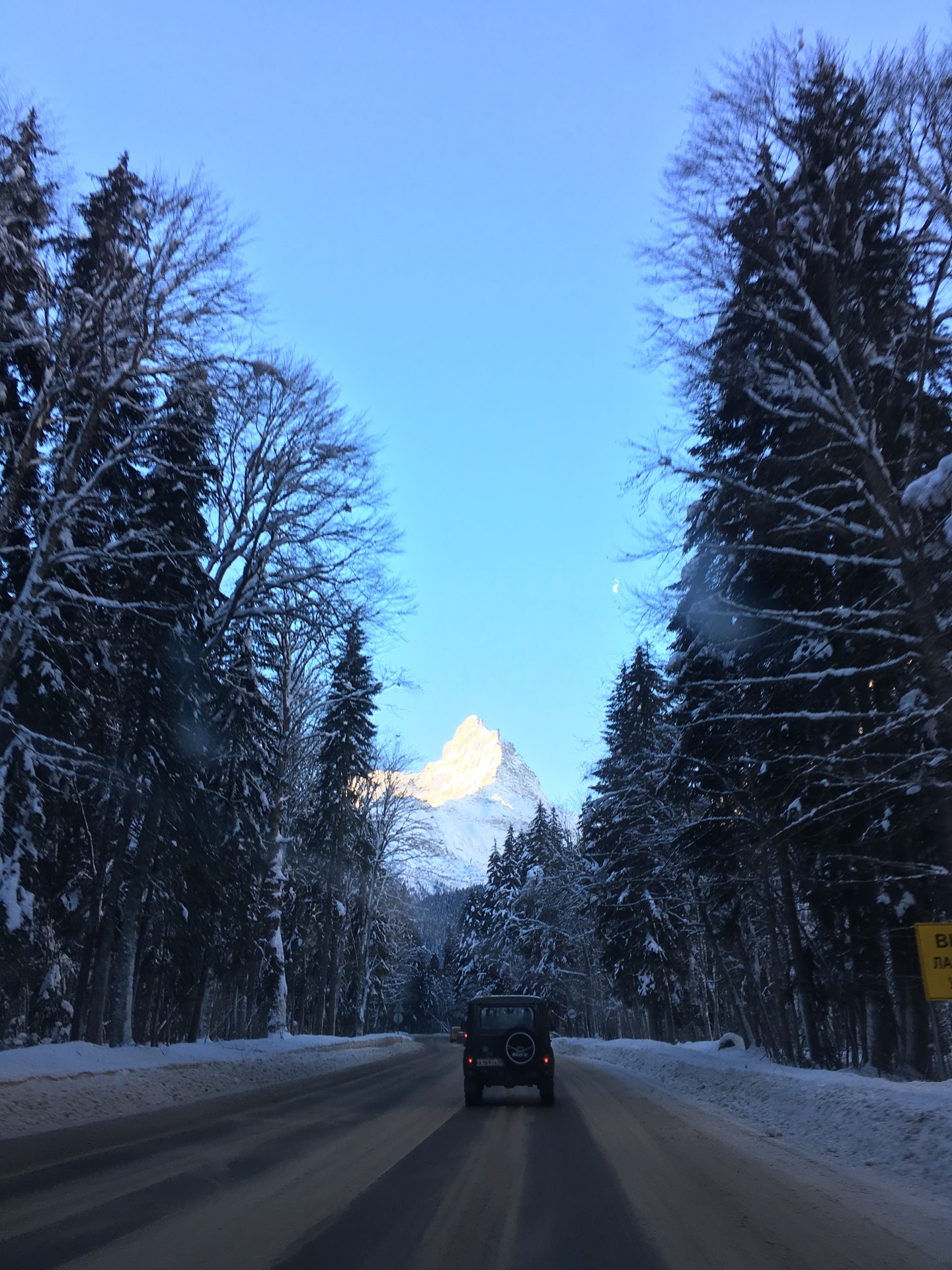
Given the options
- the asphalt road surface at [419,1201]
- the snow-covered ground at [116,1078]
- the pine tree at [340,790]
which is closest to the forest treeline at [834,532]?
the asphalt road surface at [419,1201]

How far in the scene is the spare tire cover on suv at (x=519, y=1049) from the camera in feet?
50.9

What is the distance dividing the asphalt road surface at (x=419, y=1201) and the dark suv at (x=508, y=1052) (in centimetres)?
369

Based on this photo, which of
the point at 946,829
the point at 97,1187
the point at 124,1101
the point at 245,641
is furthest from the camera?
the point at 245,641

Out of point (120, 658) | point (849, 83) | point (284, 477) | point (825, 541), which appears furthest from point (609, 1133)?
point (849, 83)

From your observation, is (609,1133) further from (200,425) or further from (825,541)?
(200,425)

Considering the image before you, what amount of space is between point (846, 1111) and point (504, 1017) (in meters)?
7.27

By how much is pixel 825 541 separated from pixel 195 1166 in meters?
12.6

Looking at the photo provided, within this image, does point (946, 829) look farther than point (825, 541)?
No

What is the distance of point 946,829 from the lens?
1050cm

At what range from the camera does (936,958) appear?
7.52m

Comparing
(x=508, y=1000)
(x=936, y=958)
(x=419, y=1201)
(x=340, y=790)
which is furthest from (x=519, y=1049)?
(x=340, y=790)

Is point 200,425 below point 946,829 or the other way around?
the other way around

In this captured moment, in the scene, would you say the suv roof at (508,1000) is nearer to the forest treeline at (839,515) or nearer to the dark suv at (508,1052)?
the dark suv at (508,1052)

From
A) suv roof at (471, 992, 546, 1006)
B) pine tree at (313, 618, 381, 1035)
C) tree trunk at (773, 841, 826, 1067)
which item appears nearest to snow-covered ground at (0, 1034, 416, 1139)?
suv roof at (471, 992, 546, 1006)
